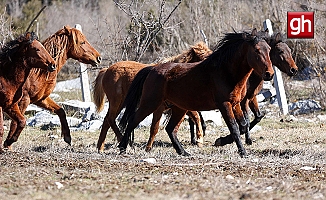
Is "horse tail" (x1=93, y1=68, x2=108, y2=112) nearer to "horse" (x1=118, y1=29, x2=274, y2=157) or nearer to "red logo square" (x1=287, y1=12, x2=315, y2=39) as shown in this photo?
"horse" (x1=118, y1=29, x2=274, y2=157)

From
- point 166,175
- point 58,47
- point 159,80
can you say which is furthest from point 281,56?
point 166,175

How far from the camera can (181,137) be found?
1259 centimetres

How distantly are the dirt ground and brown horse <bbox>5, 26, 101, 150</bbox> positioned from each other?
0.61 m

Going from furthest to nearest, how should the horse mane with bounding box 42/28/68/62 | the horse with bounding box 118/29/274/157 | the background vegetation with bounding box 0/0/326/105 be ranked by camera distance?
the background vegetation with bounding box 0/0/326/105 → the horse mane with bounding box 42/28/68/62 → the horse with bounding box 118/29/274/157

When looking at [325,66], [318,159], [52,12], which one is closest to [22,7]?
[52,12]

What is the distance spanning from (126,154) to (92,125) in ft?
15.7

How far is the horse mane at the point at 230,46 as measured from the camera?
860 centimetres

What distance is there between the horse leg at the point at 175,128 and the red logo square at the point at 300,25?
7347 mm

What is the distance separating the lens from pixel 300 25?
57.0 feet

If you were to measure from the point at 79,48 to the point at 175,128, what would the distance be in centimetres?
213

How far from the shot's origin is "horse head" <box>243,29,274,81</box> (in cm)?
842

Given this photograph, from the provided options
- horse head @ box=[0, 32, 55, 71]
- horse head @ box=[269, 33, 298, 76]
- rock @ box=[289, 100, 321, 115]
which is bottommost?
rock @ box=[289, 100, 321, 115]

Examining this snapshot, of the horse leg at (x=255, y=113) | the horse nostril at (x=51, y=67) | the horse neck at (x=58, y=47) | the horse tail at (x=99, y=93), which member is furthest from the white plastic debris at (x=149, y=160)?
the horse leg at (x=255, y=113)

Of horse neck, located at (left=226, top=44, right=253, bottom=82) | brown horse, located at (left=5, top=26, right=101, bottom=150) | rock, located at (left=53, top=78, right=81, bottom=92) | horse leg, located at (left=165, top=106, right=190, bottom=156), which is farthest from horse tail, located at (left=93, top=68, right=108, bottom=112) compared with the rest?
rock, located at (left=53, top=78, right=81, bottom=92)
